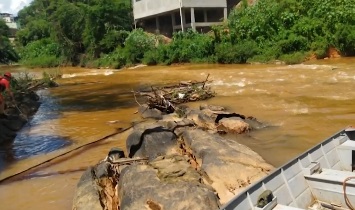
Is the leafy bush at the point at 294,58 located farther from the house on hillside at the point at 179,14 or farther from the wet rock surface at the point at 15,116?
the wet rock surface at the point at 15,116

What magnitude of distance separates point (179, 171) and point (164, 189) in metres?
0.61

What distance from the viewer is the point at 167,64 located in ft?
115

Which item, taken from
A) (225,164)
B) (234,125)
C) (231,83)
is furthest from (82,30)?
(225,164)

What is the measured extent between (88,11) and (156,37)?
27.7ft

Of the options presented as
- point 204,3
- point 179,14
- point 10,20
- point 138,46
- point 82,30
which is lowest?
point 138,46

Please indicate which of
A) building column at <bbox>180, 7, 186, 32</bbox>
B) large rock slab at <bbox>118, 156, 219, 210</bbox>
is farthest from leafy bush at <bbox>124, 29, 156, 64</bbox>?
large rock slab at <bbox>118, 156, 219, 210</bbox>

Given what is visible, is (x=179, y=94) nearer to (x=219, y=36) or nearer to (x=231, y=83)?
(x=231, y=83)

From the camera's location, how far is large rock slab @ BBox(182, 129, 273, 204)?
5.68 m

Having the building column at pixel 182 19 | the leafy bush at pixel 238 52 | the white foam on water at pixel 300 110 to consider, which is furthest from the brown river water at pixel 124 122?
the building column at pixel 182 19

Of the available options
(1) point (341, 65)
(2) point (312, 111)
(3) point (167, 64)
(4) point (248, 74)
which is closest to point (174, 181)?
(2) point (312, 111)

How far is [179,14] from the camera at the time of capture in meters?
39.4

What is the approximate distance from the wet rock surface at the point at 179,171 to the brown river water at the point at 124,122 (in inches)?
54.6

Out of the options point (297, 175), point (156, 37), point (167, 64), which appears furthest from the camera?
point (156, 37)

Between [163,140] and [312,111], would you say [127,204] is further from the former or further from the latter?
[312,111]
